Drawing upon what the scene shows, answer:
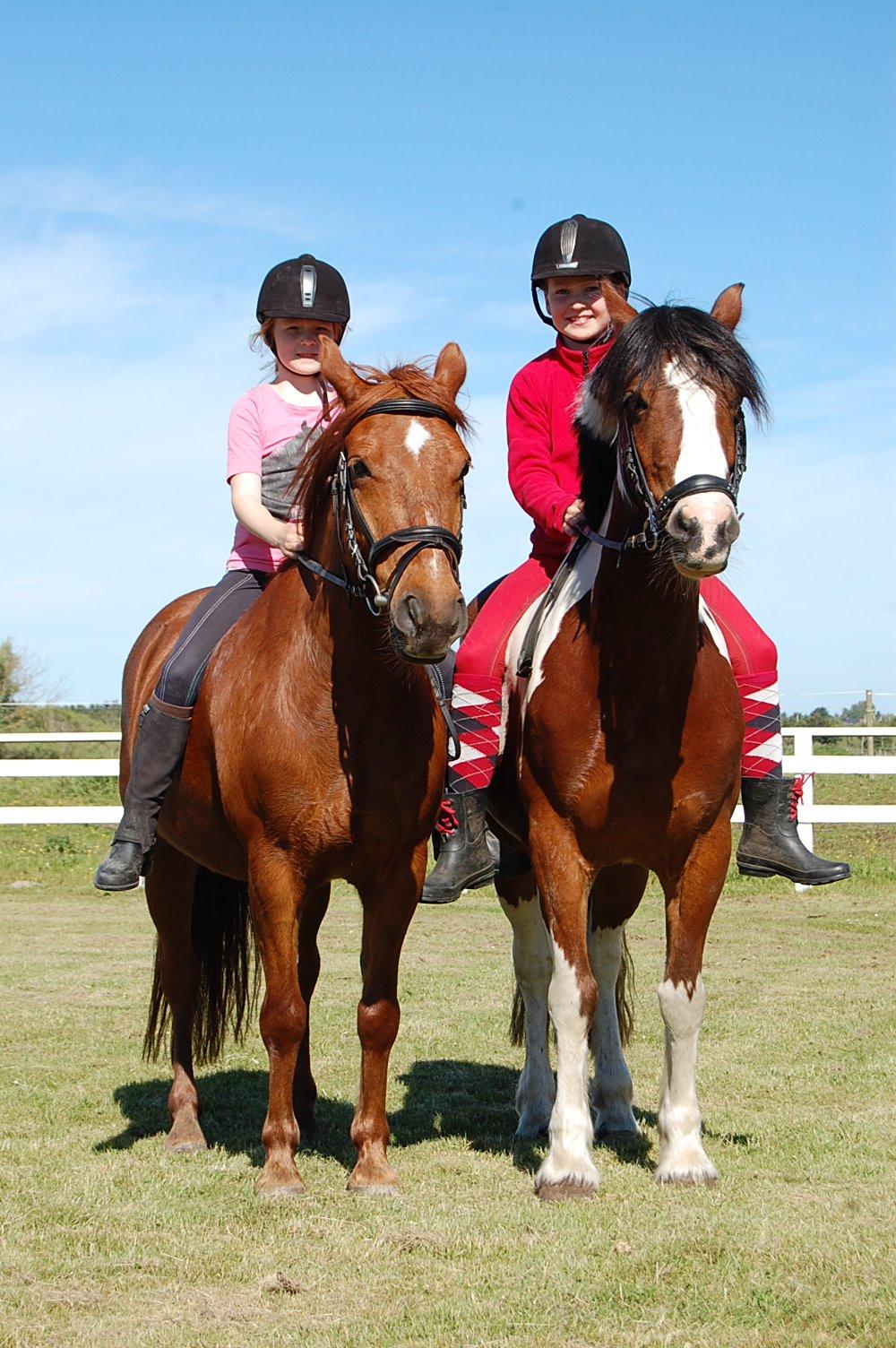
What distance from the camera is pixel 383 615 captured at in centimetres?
456

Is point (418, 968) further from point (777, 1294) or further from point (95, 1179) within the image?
point (777, 1294)

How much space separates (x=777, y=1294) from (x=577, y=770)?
1.79 m

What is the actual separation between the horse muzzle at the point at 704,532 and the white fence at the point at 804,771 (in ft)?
32.0

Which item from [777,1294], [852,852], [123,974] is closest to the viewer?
[777,1294]

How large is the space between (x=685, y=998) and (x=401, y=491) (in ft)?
6.85

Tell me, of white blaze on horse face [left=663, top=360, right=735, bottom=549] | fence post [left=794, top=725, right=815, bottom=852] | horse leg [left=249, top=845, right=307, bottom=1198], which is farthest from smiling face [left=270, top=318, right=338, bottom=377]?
fence post [left=794, top=725, right=815, bottom=852]

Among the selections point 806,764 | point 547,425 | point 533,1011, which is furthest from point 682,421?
point 806,764

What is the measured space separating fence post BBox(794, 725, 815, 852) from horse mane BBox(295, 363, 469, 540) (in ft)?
33.5

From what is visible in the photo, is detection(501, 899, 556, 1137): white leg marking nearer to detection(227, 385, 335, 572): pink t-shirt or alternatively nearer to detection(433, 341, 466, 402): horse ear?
detection(227, 385, 335, 572): pink t-shirt

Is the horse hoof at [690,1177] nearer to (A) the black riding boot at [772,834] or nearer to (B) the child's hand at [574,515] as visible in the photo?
(A) the black riding boot at [772,834]

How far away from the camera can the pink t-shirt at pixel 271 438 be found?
Result: 5.45m

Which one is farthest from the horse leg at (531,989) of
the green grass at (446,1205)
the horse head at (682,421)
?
the horse head at (682,421)

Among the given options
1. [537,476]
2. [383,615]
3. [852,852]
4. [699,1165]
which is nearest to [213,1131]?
[699,1165]

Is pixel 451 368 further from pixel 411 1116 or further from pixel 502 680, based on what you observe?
pixel 411 1116
